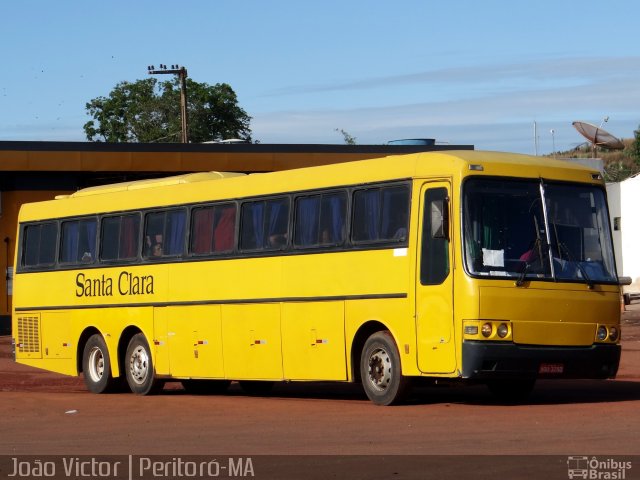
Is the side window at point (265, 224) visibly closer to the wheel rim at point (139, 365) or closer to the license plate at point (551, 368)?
the wheel rim at point (139, 365)

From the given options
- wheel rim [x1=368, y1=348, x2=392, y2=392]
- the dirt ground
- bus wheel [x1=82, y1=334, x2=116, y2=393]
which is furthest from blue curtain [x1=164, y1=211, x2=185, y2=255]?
wheel rim [x1=368, y1=348, x2=392, y2=392]

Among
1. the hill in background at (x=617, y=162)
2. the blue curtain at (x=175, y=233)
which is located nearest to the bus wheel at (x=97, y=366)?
the blue curtain at (x=175, y=233)

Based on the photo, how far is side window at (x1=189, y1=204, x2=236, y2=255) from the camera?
21.0 metres

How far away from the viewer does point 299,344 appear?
19.4 m

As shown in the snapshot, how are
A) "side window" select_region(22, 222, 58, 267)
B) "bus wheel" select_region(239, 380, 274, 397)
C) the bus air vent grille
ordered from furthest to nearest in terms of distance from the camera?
1. the bus air vent grille
2. "side window" select_region(22, 222, 58, 267)
3. "bus wheel" select_region(239, 380, 274, 397)

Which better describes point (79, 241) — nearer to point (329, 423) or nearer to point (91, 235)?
point (91, 235)

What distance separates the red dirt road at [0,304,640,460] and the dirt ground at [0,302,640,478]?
0.01 meters

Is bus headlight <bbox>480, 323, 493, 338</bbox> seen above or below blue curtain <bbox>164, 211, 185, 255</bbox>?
below

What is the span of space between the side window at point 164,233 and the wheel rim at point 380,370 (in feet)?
16.5

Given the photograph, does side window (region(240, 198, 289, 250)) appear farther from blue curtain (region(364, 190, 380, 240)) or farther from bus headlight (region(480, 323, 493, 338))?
bus headlight (region(480, 323, 493, 338))

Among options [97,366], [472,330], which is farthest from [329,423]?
[97,366]

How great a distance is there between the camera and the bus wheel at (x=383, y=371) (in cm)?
1756

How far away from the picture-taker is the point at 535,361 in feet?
55.4

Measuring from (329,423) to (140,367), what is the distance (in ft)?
26.5
